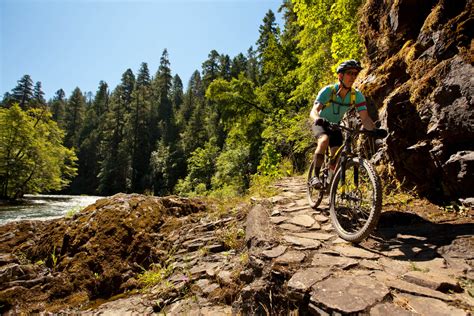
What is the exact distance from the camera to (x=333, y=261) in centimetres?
251

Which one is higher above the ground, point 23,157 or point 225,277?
point 23,157

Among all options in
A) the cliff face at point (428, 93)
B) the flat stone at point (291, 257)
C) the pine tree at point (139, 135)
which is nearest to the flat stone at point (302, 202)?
the cliff face at point (428, 93)

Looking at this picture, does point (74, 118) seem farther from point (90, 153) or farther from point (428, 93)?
point (428, 93)

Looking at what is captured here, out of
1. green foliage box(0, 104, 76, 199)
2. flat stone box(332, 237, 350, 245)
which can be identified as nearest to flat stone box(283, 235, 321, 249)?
flat stone box(332, 237, 350, 245)

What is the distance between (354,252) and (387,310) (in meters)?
1.04

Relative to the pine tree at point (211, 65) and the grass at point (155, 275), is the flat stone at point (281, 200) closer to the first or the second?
the grass at point (155, 275)

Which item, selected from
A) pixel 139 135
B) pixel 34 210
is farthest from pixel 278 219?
pixel 139 135

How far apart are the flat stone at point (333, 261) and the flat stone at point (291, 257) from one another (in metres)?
0.13

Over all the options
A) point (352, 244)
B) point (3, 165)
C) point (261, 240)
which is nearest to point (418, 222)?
point (352, 244)

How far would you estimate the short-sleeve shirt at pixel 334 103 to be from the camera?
153 inches

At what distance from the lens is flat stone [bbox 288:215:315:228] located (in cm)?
378

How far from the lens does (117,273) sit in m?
4.29

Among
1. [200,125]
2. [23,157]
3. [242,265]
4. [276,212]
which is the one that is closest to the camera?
[242,265]

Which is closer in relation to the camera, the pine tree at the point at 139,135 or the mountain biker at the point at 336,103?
the mountain biker at the point at 336,103
